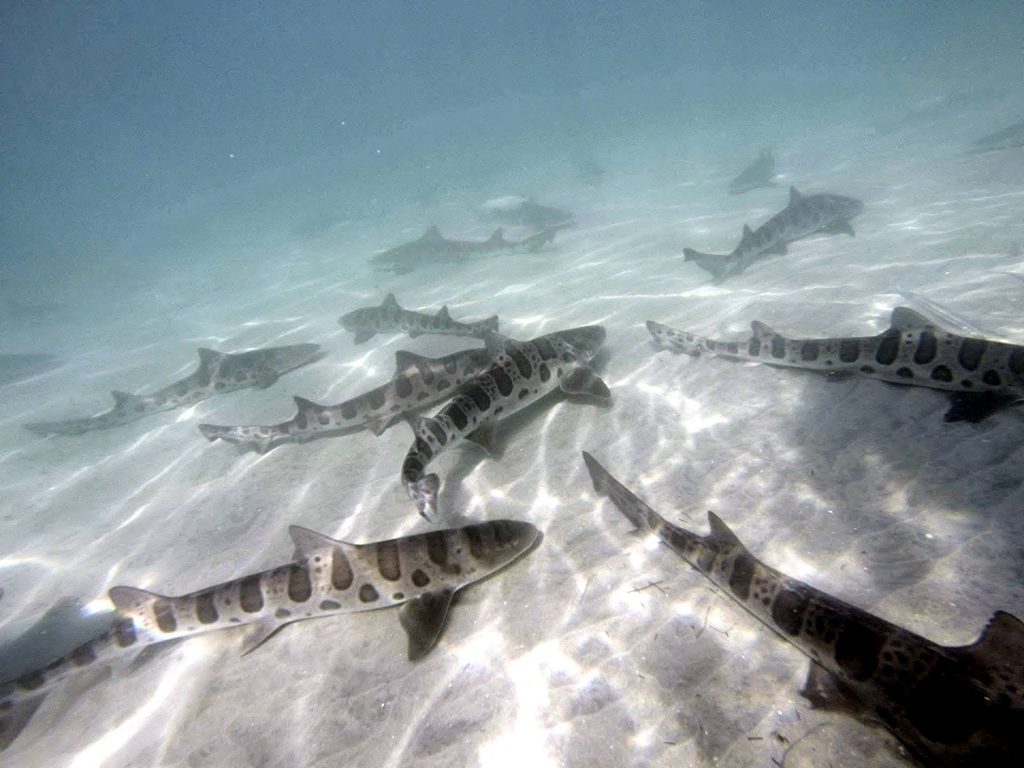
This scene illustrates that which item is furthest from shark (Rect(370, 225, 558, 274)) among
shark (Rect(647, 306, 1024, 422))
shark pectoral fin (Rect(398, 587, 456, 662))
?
shark pectoral fin (Rect(398, 587, 456, 662))

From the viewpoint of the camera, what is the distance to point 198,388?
438 inches

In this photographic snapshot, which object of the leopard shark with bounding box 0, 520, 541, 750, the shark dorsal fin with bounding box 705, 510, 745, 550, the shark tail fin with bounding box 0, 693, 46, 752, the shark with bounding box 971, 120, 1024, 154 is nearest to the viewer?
the shark dorsal fin with bounding box 705, 510, 745, 550

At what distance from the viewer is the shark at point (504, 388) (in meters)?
5.81

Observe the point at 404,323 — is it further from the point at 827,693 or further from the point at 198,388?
the point at 827,693

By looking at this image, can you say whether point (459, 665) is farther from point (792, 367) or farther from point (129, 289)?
point (129, 289)

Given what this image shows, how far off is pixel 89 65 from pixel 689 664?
149 meters

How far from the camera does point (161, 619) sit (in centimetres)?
459

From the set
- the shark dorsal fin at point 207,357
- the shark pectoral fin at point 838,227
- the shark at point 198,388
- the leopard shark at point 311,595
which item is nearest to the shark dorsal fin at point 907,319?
the leopard shark at point 311,595

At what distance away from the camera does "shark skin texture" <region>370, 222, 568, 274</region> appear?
1780 centimetres

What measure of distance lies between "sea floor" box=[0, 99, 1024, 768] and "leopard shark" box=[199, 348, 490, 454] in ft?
1.15

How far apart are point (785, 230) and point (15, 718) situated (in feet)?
49.5

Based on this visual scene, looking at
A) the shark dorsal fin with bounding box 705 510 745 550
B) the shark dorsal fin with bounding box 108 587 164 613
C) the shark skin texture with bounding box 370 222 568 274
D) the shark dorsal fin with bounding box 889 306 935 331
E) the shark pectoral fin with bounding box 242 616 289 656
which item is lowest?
the shark pectoral fin with bounding box 242 616 289 656

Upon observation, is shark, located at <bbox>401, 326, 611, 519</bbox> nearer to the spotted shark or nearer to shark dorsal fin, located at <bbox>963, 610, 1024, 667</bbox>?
the spotted shark

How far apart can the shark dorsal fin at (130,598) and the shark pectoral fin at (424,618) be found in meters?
2.50
